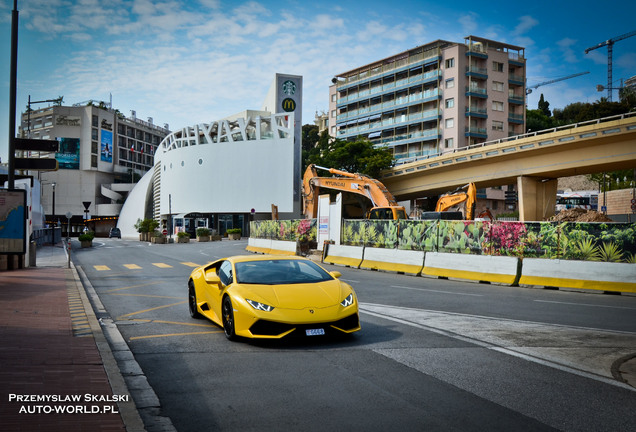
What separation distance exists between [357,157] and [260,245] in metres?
32.1

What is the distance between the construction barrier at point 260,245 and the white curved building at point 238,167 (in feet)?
95.0

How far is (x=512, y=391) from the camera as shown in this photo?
5289 millimetres

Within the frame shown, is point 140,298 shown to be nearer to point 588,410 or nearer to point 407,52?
point 588,410

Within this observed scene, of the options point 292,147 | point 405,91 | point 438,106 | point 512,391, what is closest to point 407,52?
point 405,91

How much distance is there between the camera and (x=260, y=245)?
37.2m

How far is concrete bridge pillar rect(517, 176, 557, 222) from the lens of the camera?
43781 millimetres

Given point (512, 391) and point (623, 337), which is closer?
point (512, 391)

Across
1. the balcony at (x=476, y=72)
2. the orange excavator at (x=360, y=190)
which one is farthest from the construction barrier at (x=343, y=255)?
the balcony at (x=476, y=72)

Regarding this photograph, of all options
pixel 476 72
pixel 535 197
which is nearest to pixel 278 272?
pixel 535 197

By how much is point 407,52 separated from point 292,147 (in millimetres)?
25739

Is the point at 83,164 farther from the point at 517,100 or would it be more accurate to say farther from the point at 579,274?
the point at 579,274

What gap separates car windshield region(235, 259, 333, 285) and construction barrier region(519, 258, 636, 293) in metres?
10.1

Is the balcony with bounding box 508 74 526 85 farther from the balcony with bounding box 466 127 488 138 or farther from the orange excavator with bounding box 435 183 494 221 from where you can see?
the orange excavator with bounding box 435 183 494 221

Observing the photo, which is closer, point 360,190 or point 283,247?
point 283,247
